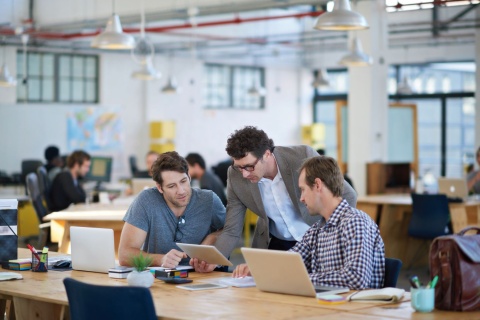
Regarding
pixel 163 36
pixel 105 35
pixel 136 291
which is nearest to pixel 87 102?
pixel 163 36

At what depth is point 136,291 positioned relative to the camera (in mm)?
3281

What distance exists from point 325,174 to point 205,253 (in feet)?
2.86

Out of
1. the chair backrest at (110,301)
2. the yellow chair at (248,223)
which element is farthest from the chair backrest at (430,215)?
the chair backrest at (110,301)

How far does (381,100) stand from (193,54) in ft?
30.5

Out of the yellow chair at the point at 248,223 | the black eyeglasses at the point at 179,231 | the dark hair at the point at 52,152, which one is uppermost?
the dark hair at the point at 52,152

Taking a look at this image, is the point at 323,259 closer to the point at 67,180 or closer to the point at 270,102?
the point at 67,180

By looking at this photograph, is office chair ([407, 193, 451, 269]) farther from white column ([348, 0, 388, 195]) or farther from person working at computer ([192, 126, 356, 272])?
person working at computer ([192, 126, 356, 272])

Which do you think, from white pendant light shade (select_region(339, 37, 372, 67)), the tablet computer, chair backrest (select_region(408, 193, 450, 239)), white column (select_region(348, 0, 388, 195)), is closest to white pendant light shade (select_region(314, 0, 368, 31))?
chair backrest (select_region(408, 193, 450, 239))

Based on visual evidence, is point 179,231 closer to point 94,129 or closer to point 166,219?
point 166,219

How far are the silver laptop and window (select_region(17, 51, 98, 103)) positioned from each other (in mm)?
10079

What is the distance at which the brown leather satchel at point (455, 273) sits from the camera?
344cm

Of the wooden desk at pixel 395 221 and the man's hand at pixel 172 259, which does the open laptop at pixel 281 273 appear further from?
the wooden desk at pixel 395 221

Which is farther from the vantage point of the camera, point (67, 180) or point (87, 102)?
point (87, 102)

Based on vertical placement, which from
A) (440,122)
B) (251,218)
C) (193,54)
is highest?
(193,54)
